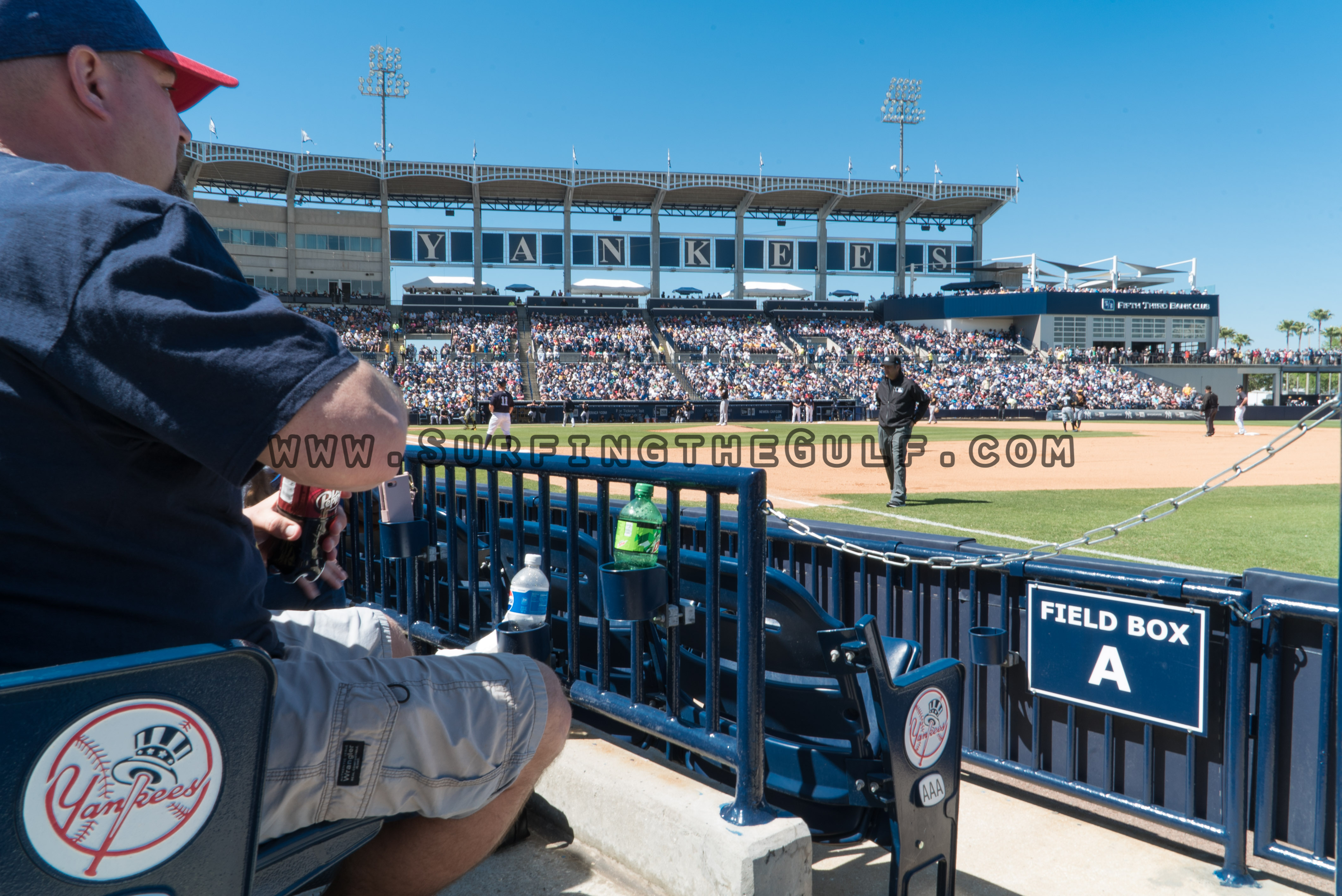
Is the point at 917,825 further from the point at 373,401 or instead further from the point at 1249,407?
the point at 1249,407

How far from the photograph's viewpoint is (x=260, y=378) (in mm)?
1170

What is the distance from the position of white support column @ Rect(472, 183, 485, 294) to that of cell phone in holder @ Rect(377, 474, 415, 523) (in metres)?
53.1

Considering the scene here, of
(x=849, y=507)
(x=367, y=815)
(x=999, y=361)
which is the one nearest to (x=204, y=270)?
(x=367, y=815)

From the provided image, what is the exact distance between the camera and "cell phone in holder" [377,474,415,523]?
3611 millimetres

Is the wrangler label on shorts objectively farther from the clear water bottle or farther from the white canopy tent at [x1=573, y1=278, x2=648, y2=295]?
the white canopy tent at [x1=573, y1=278, x2=648, y2=295]

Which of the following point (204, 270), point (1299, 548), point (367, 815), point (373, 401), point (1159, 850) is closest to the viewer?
point (204, 270)

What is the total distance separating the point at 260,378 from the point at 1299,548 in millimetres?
8866

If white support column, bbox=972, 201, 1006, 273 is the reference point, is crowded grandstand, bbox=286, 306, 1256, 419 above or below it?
below

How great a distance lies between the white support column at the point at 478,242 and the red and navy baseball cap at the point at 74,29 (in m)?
55.1

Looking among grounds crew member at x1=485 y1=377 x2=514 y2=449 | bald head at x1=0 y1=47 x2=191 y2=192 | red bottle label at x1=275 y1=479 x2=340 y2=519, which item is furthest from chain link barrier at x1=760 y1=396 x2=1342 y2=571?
grounds crew member at x1=485 y1=377 x2=514 y2=449

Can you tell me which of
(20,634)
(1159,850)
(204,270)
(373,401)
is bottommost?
(1159,850)

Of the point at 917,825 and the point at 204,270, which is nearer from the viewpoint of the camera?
the point at 204,270

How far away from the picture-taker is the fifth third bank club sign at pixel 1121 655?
9.48 ft

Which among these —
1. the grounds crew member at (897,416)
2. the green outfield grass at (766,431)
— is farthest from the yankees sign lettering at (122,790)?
the green outfield grass at (766,431)
